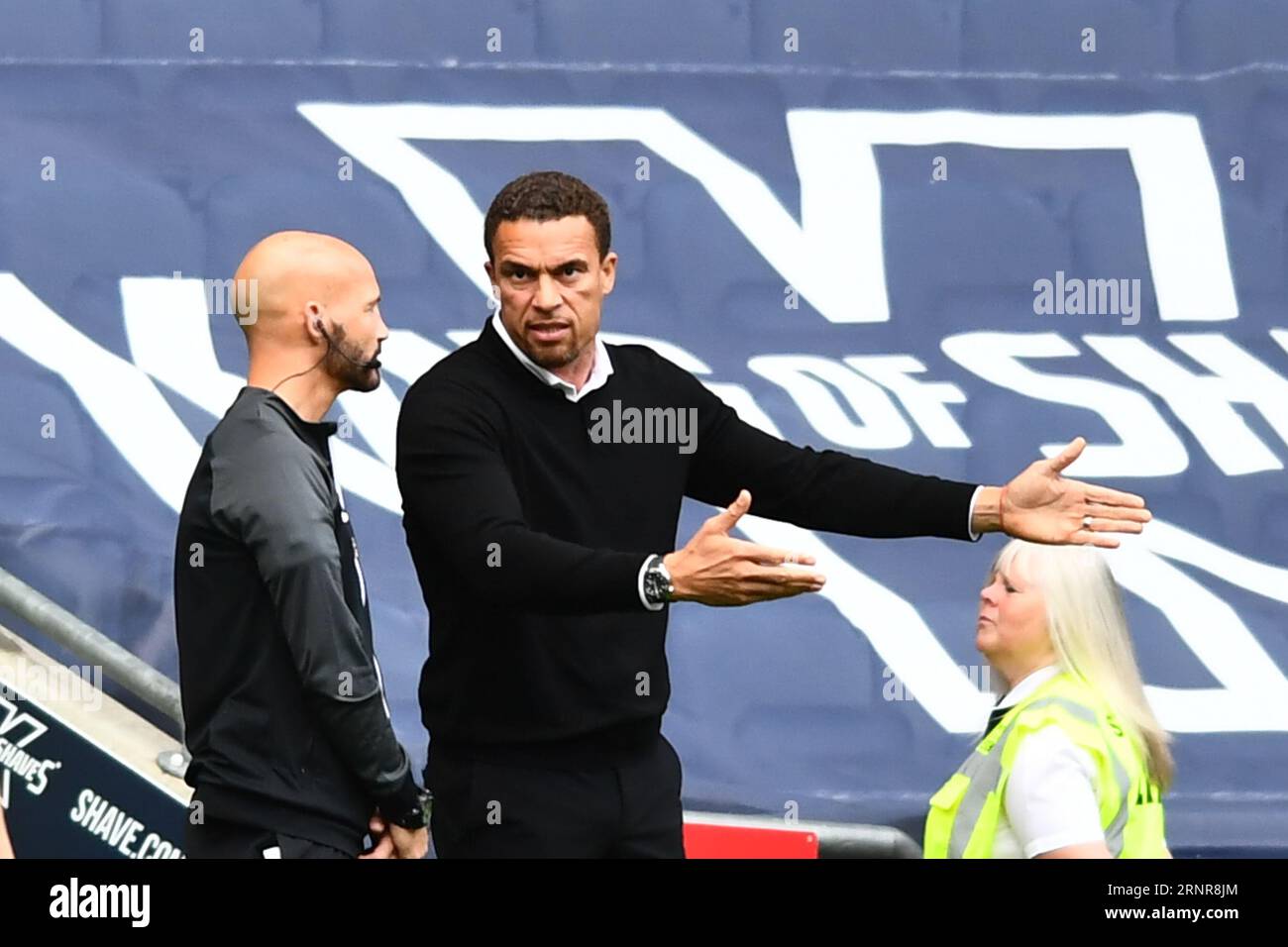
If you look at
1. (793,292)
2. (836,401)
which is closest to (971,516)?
(836,401)

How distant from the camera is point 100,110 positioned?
469cm

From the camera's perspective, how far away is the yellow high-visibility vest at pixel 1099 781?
2.67m

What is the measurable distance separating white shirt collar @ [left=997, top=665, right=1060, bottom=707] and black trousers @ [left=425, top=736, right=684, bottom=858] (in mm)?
494

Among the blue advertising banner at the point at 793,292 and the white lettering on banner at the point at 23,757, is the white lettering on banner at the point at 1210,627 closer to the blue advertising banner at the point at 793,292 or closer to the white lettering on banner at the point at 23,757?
the blue advertising banner at the point at 793,292

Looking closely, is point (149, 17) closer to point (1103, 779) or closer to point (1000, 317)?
point (1000, 317)

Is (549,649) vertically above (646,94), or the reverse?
(646,94)

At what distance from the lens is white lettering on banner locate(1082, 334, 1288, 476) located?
15.4 feet

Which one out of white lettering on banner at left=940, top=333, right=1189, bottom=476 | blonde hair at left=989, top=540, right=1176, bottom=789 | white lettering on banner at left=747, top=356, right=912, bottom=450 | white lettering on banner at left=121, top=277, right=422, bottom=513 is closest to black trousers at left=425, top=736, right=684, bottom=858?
blonde hair at left=989, top=540, right=1176, bottom=789

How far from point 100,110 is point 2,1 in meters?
0.33

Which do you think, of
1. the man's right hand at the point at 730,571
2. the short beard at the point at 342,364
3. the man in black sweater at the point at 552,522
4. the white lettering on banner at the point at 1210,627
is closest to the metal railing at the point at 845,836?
the white lettering on banner at the point at 1210,627

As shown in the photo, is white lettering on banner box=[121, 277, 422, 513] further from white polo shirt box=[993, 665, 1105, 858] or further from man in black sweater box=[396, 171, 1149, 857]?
white polo shirt box=[993, 665, 1105, 858]
